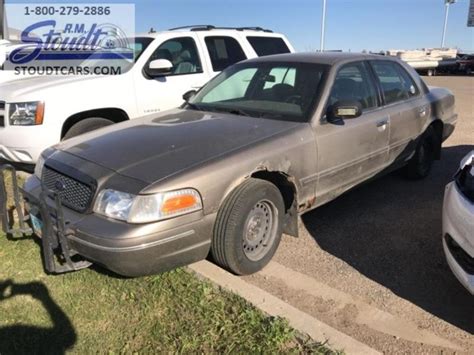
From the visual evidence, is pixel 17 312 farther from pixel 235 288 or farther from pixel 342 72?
pixel 342 72

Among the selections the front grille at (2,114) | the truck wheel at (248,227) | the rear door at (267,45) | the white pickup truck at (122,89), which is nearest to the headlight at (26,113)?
the white pickup truck at (122,89)

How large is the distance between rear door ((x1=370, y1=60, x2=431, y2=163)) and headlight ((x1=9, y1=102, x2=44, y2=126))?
12.3ft

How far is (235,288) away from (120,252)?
2.93 ft

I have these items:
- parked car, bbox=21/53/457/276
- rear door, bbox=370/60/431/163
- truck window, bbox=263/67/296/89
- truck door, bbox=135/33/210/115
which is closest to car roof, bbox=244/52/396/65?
parked car, bbox=21/53/457/276

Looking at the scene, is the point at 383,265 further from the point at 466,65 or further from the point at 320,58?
the point at 466,65

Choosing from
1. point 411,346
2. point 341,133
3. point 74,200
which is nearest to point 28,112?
point 74,200

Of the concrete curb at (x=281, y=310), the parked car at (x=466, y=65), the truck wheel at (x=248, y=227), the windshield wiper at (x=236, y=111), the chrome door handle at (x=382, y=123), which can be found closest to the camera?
the concrete curb at (x=281, y=310)

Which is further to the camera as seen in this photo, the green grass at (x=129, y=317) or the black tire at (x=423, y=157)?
the black tire at (x=423, y=157)

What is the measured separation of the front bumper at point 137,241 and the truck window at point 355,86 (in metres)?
1.84

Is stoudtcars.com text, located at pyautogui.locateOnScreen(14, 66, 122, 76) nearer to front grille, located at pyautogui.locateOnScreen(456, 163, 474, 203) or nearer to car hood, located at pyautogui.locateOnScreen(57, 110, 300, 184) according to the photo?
car hood, located at pyautogui.locateOnScreen(57, 110, 300, 184)

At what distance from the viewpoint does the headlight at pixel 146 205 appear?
2893mm

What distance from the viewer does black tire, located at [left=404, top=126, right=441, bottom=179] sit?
18.3 feet

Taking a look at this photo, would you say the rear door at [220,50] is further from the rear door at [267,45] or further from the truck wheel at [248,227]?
the truck wheel at [248,227]

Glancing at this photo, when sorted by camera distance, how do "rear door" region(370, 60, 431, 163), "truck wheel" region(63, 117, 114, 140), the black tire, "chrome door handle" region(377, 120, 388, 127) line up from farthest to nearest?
the black tire
"truck wheel" region(63, 117, 114, 140)
"rear door" region(370, 60, 431, 163)
"chrome door handle" region(377, 120, 388, 127)
